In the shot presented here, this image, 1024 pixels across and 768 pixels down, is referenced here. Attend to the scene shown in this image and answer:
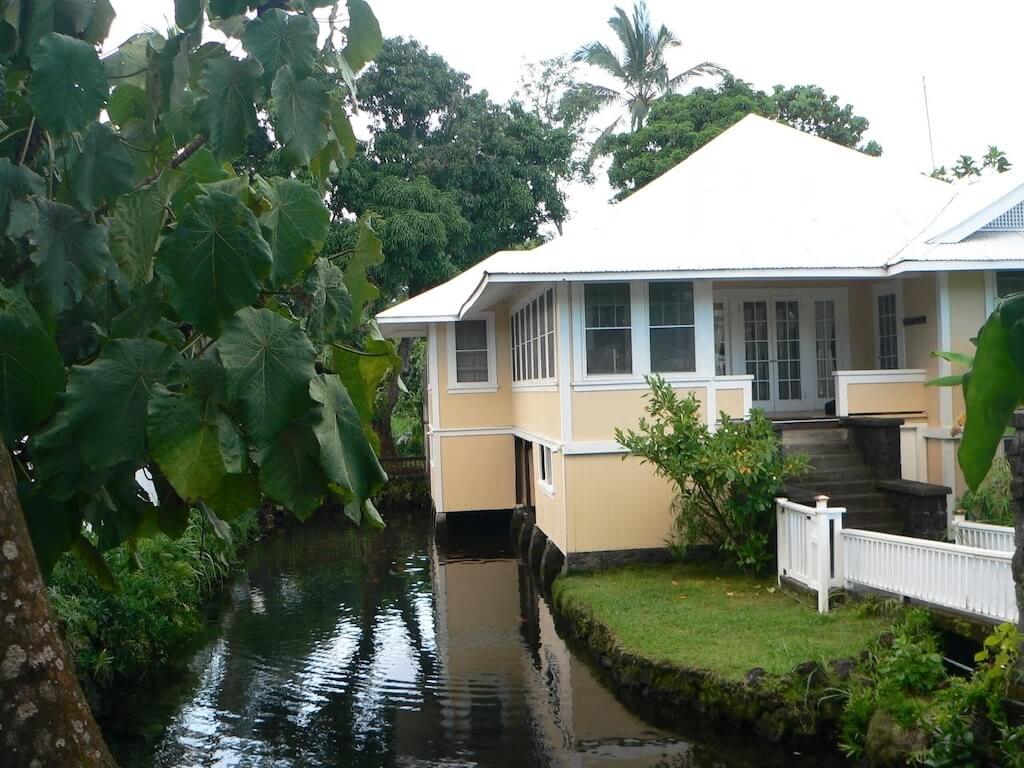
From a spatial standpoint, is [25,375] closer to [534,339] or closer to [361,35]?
[361,35]

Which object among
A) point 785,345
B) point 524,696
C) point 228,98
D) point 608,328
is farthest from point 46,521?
point 785,345

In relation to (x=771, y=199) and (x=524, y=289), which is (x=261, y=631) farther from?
(x=771, y=199)

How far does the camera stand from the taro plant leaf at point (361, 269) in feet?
13.1

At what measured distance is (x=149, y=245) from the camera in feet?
12.9

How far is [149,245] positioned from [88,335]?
0.40m

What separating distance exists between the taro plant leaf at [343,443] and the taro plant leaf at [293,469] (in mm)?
73

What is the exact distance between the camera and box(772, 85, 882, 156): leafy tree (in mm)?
29219

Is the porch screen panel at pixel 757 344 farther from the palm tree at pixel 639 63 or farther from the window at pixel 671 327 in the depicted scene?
the palm tree at pixel 639 63

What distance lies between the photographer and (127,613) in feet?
35.6

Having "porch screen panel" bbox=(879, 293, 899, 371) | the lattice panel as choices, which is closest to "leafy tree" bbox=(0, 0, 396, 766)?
the lattice panel

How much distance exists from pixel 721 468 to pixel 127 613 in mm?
6344

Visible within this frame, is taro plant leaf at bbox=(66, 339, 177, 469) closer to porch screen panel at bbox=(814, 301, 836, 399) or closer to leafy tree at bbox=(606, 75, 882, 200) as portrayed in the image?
porch screen panel at bbox=(814, 301, 836, 399)

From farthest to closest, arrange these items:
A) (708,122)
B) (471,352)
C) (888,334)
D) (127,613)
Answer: (708,122), (471,352), (888,334), (127,613)

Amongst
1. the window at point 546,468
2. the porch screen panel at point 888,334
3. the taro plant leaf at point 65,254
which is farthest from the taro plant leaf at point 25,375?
the porch screen panel at point 888,334
